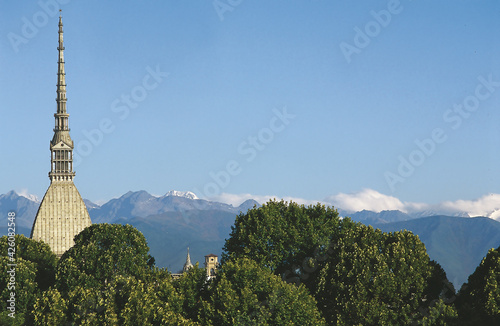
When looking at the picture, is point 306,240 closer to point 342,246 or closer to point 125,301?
point 342,246

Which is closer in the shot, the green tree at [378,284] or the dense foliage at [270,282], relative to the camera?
the dense foliage at [270,282]

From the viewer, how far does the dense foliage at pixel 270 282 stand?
103 metres

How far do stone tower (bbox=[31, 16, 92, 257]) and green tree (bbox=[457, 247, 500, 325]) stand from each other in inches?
4019

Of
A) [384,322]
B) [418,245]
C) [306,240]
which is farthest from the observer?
[306,240]

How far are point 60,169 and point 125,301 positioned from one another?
95185 mm

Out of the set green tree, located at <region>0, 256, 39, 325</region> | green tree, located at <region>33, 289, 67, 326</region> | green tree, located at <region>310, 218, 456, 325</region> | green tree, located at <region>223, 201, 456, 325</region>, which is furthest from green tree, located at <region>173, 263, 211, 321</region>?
green tree, located at <region>0, 256, 39, 325</region>

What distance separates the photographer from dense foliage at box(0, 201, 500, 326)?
102875 mm

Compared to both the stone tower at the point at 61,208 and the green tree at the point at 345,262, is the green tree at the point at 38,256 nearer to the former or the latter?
the green tree at the point at 345,262

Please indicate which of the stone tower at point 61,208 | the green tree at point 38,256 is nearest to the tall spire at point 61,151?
the stone tower at point 61,208

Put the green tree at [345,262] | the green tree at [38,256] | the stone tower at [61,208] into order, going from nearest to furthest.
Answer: the green tree at [345,262]
the green tree at [38,256]
the stone tower at [61,208]

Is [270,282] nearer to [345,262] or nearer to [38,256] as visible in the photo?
[345,262]

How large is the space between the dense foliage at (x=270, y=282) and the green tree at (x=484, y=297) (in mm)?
128

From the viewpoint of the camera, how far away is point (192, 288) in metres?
110

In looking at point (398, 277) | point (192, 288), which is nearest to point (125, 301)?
point (192, 288)
